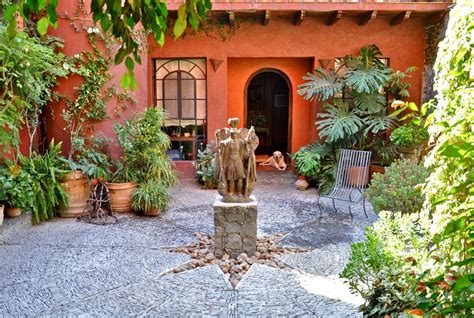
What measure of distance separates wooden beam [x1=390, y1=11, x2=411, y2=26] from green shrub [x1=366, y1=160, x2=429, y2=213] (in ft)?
12.5

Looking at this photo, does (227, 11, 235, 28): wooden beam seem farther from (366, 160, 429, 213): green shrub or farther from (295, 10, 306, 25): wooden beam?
(366, 160, 429, 213): green shrub

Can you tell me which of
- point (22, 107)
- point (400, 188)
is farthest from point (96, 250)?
point (400, 188)

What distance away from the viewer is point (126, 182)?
5.87 m

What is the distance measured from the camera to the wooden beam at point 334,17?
286 inches

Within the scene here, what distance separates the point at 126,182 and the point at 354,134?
4.09 metres

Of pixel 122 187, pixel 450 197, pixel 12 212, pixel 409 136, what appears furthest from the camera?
pixel 409 136

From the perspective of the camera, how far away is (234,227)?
402 centimetres

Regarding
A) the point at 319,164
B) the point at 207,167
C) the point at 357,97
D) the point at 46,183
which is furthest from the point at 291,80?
the point at 46,183

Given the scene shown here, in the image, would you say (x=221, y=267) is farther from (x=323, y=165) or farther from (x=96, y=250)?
(x=323, y=165)

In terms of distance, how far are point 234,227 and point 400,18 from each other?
18.9 ft

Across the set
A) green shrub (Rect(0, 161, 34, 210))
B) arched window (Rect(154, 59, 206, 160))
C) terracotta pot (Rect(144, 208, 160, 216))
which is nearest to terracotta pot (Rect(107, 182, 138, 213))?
terracotta pot (Rect(144, 208, 160, 216))

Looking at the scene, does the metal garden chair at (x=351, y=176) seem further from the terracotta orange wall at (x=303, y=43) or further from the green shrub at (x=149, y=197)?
the green shrub at (x=149, y=197)

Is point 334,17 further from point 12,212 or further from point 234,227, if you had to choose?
point 12,212

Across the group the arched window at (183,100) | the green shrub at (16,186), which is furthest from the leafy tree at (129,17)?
the arched window at (183,100)
